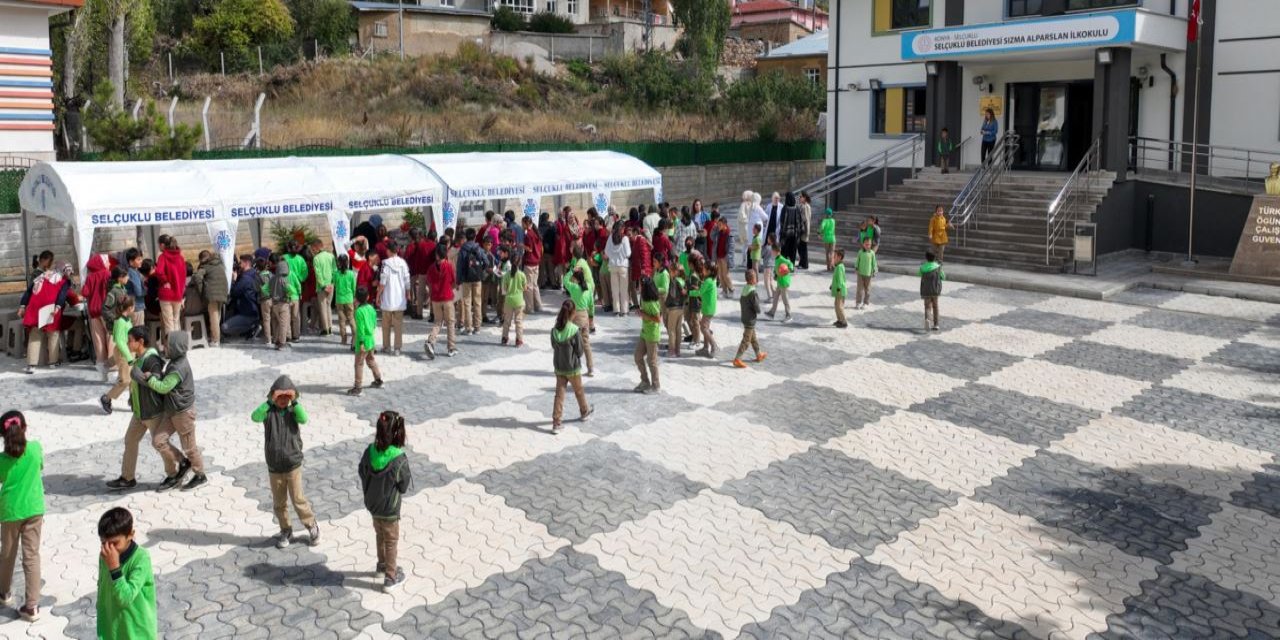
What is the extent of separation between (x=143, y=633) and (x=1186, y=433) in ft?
37.6

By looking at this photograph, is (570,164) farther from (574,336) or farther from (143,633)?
(143,633)

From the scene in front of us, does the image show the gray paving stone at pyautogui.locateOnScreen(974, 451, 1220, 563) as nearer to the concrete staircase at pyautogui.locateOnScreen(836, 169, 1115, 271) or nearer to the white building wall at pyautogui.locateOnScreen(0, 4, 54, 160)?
the concrete staircase at pyautogui.locateOnScreen(836, 169, 1115, 271)

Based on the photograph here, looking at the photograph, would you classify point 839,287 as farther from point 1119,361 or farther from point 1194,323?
point 1194,323

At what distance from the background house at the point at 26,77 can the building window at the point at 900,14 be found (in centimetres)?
2147

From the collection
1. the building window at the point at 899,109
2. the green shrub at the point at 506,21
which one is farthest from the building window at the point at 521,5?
the building window at the point at 899,109

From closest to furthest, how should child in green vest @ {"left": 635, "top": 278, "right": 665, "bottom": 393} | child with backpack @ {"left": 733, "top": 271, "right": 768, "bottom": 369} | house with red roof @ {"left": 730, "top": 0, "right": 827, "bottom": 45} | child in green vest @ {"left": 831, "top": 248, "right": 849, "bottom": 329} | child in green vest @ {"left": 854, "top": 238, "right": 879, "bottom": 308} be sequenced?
child in green vest @ {"left": 635, "top": 278, "right": 665, "bottom": 393}
child with backpack @ {"left": 733, "top": 271, "right": 768, "bottom": 369}
child in green vest @ {"left": 831, "top": 248, "right": 849, "bottom": 329}
child in green vest @ {"left": 854, "top": 238, "right": 879, "bottom": 308}
house with red roof @ {"left": 730, "top": 0, "right": 827, "bottom": 45}

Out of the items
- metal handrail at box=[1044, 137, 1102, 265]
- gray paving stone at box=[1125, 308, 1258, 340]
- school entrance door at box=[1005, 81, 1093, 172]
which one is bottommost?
gray paving stone at box=[1125, 308, 1258, 340]

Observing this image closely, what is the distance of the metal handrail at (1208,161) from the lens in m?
25.7

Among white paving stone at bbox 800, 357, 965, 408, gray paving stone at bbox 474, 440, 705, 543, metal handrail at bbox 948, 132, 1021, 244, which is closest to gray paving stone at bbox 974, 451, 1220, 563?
white paving stone at bbox 800, 357, 965, 408

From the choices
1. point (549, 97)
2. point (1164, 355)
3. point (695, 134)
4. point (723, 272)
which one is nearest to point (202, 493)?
point (723, 272)

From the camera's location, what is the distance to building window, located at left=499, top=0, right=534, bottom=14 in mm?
64375

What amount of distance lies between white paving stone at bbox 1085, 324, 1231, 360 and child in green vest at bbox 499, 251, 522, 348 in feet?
30.7

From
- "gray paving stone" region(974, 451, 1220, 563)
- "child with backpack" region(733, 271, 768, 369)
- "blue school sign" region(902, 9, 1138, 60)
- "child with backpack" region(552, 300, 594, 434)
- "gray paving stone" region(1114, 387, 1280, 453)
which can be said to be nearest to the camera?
"gray paving stone" region(974, 451, 1220, 563)

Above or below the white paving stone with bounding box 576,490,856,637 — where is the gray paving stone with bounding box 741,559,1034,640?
below
